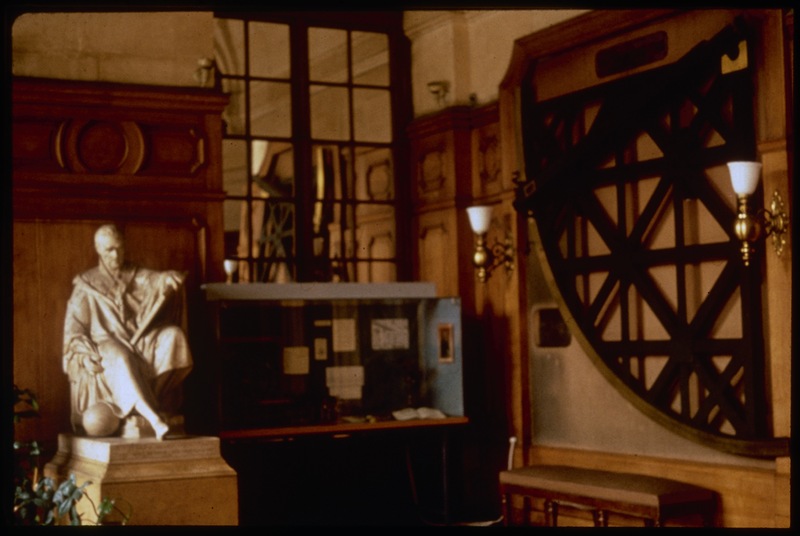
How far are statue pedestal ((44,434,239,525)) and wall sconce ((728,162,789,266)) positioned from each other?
2.87 m

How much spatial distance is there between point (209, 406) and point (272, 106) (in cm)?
233

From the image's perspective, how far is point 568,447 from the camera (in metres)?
7.59

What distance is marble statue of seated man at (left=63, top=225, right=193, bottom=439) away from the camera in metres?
6.59

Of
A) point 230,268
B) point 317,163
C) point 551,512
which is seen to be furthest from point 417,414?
point 317,163

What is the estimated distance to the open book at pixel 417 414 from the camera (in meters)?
7.86

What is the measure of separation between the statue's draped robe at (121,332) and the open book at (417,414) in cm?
163

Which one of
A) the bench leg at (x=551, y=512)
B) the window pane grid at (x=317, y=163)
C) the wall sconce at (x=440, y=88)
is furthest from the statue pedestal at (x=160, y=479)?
the wall sconce at (x=440, y=88)

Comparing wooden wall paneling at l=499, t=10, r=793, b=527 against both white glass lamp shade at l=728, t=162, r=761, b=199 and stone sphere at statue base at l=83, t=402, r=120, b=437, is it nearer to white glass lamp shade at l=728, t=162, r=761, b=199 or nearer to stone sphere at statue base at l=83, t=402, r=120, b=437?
white glass lamp shade at l=728, t=162, r=761, b=199

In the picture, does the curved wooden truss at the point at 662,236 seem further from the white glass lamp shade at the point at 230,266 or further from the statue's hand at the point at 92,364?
the statue's hand at the point at 92,364

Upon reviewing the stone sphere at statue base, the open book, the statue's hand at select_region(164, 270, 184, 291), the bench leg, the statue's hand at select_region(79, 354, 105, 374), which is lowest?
the bench leg

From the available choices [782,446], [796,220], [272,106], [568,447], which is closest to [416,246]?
[272,106]

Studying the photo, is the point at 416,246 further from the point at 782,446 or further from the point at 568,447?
the point at 782,446

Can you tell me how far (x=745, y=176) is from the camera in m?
5.67

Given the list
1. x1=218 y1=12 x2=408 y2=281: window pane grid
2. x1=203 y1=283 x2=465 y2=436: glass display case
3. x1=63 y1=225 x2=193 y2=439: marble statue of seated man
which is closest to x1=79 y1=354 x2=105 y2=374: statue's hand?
x1=63 y1=225 x2=193 y2=439: marble statue of seated man
